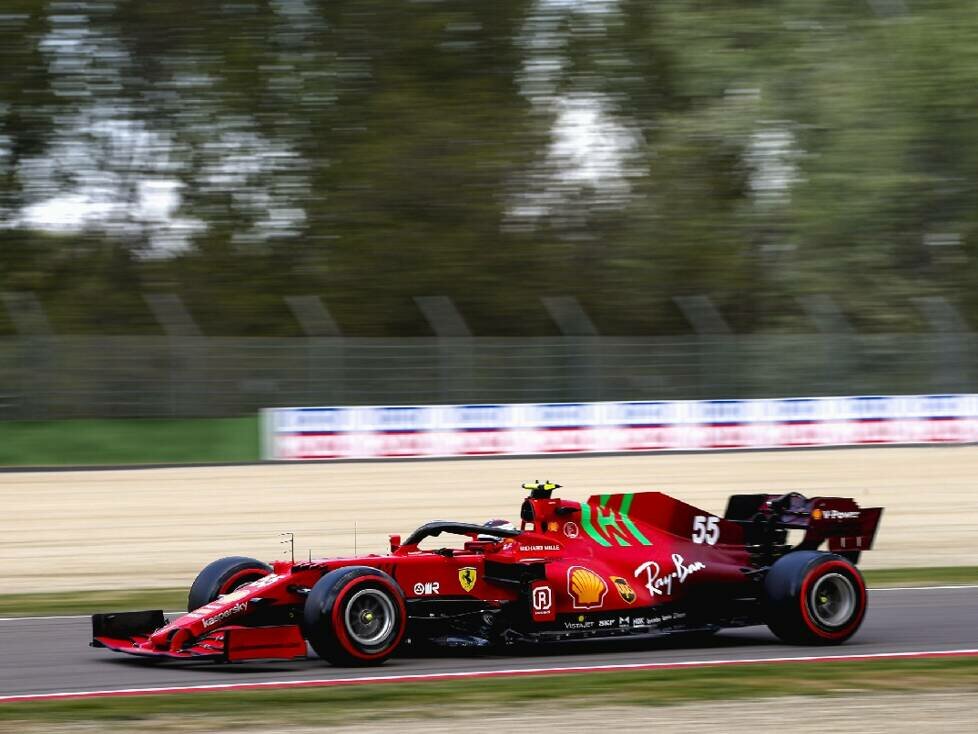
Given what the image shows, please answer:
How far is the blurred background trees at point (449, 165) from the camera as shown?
33.0 metres

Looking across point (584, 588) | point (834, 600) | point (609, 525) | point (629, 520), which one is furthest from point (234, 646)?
point (834, 600)

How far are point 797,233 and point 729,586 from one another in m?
23.7

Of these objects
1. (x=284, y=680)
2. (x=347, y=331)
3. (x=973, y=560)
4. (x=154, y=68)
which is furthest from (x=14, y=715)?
(x=154, y=68)

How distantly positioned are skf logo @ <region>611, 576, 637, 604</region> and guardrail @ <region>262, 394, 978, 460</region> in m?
12.4

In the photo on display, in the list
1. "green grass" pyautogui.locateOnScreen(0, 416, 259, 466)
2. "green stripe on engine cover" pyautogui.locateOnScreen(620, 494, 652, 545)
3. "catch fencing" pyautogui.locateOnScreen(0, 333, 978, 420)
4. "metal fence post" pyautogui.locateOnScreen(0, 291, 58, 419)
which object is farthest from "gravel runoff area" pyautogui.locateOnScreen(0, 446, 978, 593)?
"green stripe on engine cover" pyautogui.locateOnScreen(620, 494, 652, 545)

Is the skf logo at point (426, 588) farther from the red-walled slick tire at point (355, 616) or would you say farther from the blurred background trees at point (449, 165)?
the blurred background trees at point (449, 165)

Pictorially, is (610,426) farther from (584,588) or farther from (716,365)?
(584,588)

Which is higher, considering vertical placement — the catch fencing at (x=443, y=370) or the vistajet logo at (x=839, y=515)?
the catch fencing at (x=443, y=370)

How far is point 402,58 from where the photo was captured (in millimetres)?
35094

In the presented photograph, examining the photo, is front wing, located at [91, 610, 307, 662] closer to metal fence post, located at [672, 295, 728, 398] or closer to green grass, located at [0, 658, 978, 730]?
green grass, located at [0, 658, 978, 730]

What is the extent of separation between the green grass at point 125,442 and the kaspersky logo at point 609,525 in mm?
12714

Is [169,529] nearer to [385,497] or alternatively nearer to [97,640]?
[385,497]

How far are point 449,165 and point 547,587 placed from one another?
2544cm

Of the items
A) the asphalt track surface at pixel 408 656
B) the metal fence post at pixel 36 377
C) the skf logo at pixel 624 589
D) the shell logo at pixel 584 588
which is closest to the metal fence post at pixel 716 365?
the metal fence post at pixel 36 377
